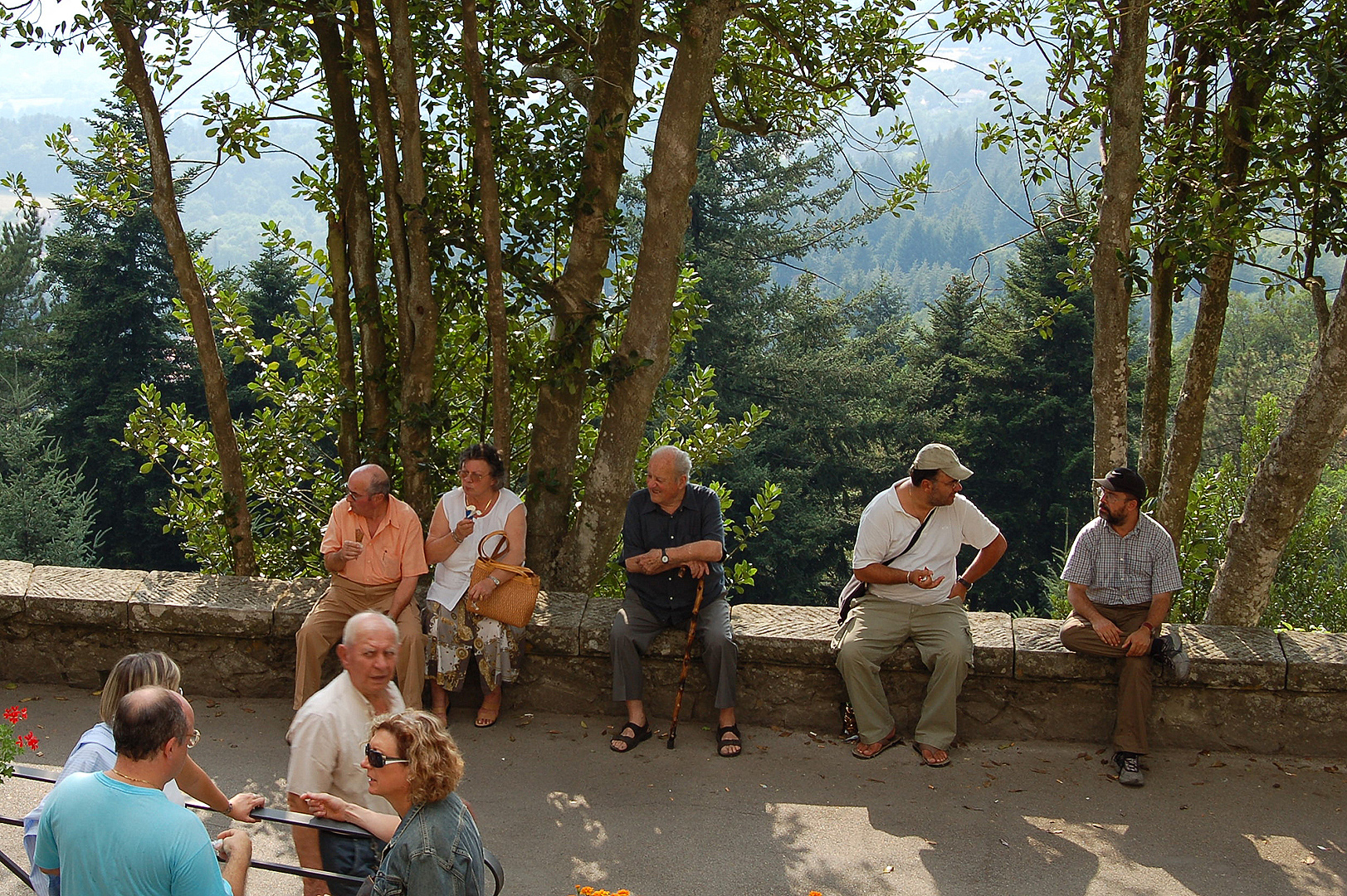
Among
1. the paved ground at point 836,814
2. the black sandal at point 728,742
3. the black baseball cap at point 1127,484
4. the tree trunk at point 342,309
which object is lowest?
the paved ground at point 836,814

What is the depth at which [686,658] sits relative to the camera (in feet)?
16.1

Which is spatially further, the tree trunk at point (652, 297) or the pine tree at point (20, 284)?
the pine tree at point (20, 284)

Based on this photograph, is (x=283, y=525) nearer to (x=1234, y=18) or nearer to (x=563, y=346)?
(x=563, y=346)

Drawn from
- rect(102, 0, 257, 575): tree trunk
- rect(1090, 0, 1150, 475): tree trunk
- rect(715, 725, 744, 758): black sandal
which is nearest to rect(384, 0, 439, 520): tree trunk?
rect(102, 0, 257, 575): tree trunk

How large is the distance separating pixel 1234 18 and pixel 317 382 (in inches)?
239

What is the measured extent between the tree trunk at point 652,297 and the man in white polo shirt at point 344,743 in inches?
112

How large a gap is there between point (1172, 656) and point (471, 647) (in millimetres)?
3107

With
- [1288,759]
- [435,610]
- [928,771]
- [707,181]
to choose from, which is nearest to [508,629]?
[435,610]

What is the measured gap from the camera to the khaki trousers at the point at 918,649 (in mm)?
4738

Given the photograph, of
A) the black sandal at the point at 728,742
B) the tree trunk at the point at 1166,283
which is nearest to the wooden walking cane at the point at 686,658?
the black sandal at the point at 728,742

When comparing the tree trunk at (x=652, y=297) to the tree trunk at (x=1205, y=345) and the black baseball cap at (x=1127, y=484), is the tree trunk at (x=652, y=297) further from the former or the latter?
the tree trunk at (x=1205, y=345)

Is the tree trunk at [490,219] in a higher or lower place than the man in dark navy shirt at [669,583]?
higher

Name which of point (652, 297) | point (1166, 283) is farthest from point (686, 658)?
point (1166, 283)

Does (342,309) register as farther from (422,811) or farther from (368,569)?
(422,811)
